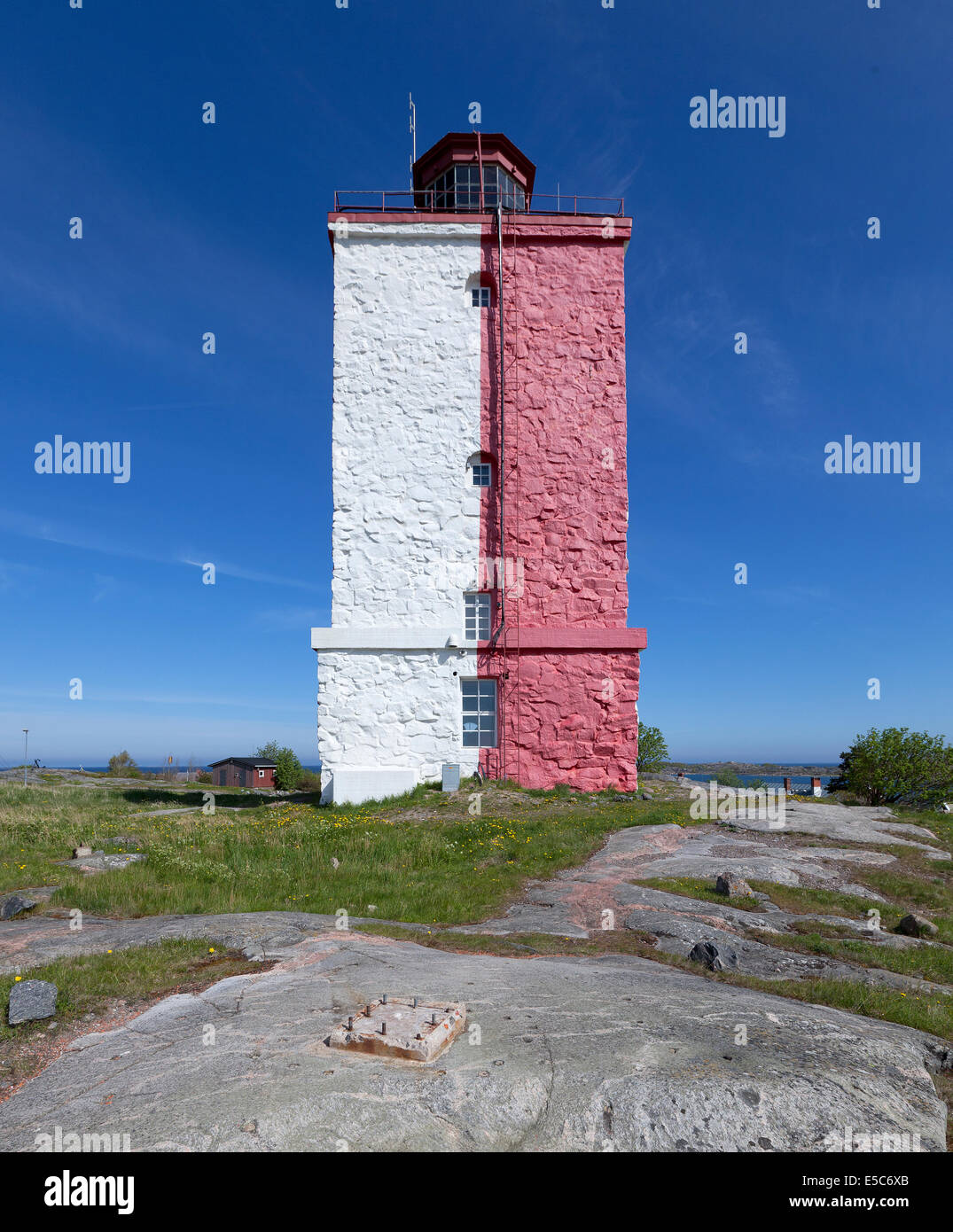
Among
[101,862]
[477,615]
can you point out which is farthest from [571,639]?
[101,862]

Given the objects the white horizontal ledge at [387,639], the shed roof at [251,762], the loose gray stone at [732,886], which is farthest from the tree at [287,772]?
the loose gray stone at [732,886]

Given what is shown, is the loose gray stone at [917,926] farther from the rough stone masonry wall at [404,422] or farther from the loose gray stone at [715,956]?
the rough stone masonry wall at [404,422]

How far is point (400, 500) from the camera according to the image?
20125mm

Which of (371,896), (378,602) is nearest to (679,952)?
(371,896)

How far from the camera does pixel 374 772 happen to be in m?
18.7

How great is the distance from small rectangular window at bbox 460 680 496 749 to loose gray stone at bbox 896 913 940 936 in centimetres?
1189

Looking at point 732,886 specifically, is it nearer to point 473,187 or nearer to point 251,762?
point 473,187

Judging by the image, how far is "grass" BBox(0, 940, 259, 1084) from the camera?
4.93 meters

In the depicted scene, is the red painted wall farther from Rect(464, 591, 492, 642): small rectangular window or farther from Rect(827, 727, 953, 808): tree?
Rect(827, 727, 953, 808): tree

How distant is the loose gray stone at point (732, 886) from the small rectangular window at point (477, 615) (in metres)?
10.8

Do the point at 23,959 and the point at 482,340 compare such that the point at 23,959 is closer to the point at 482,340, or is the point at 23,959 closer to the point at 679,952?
the point at 679,952

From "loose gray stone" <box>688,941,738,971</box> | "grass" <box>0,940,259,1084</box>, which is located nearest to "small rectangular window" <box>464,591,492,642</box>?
"loose gray stone" <box>688,941,738,971</box>

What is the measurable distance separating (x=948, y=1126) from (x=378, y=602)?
55.8 ft

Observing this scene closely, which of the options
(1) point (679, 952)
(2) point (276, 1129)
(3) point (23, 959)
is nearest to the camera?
(2) point (276, 1129)
